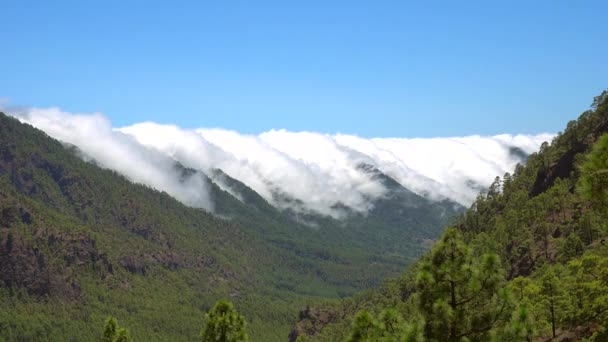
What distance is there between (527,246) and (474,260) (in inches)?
5628

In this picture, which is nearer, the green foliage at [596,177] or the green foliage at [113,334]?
the green foliage at [596,177]

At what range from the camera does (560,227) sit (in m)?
169

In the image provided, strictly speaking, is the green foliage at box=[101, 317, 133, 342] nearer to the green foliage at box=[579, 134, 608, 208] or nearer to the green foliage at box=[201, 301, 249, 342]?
Answer: the green foliage at box=[201, 301, 249, 342]

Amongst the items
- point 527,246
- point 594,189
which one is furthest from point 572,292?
point 527,246

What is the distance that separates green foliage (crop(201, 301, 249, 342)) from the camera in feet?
190

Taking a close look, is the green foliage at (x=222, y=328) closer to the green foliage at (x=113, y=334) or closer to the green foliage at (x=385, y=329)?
the green foliage at (x=385, y=329)

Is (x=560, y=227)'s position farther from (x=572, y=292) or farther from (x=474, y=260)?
(x=474, y=260)

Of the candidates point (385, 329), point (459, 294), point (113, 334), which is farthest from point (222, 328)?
point (113, 334)

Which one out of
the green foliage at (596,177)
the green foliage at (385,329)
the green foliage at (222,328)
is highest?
the green foliage at (596,177)

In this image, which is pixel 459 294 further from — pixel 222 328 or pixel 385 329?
pixel 222 328

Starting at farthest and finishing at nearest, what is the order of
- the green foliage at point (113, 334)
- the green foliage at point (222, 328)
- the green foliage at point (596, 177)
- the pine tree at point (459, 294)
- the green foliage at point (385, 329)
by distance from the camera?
1. the green foliage at point (113, 334)
2. the green foliage at point (222, 328)
3. the pine tree at point (459, 294)
4. the green foliage at point (385, 329)
5. the green foliage at point (596, 177)

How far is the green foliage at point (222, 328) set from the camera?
5799cm

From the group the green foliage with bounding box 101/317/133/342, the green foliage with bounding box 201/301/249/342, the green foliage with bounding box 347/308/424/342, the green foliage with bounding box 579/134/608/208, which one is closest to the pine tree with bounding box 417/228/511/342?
the green foliage with bounding box 347/308/424/342

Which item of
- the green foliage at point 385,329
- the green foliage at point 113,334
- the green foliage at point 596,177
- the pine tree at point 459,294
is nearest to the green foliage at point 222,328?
the green foliage at point 385,329
